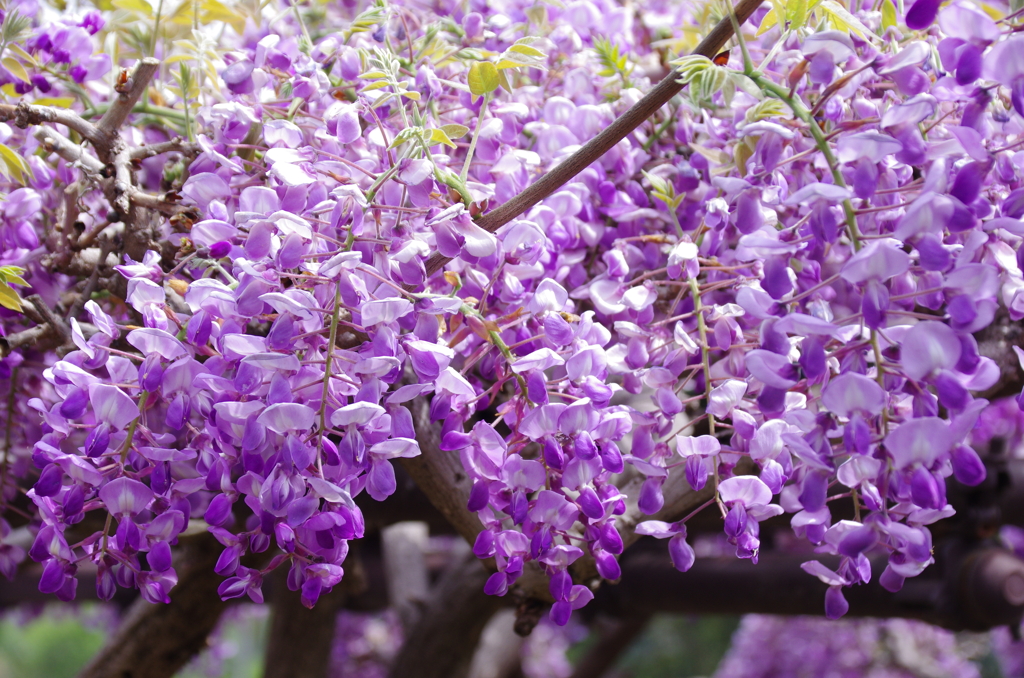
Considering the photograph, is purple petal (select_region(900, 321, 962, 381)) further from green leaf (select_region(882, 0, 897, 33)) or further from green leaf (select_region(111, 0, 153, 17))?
green leaf (select_region(111, 0, 153, 17))

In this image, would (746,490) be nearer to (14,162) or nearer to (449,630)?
(14,162)

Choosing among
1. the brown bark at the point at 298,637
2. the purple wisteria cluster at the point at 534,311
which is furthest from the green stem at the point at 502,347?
the brown bark at the point at 298,637

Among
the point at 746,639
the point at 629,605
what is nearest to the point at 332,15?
the point at 629,605

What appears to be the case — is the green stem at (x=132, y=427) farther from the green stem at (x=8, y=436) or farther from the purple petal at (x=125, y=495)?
the green stem at (x=8, y=436)

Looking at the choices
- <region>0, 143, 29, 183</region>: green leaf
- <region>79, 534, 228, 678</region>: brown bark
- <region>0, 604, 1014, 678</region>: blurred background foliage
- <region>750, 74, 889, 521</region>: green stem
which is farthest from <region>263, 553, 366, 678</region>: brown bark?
<region>0, 604, 1014, 678</region>: blurred background foliage

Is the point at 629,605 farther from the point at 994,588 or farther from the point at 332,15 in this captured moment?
the point at 332,15

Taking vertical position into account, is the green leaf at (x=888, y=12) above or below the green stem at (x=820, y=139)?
above
